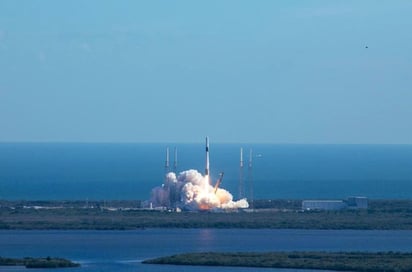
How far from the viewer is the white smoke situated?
10656 cm

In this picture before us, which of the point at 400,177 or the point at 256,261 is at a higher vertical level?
the point at 400,177

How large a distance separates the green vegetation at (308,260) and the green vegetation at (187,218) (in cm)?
1958

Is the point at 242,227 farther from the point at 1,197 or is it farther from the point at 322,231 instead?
the point at 1,197

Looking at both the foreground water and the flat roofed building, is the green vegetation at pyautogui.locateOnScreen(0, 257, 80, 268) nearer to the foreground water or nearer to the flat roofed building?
the foreground water

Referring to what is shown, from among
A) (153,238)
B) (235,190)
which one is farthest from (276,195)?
(153,238)

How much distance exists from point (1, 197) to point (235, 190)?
3088 centimetres

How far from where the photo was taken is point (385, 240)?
85188mm

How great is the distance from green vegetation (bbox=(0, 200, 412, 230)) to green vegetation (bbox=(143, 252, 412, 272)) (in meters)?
19.6

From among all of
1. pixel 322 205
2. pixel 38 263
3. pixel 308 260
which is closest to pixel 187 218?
pixel 322 205

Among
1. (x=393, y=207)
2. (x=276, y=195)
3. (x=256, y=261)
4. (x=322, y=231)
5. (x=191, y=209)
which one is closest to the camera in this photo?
(x=256, y=261)

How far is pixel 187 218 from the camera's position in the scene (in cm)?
9925

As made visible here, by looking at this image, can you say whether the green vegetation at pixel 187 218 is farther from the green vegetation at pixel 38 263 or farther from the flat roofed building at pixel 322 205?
the green vegetation at pixel 38 263

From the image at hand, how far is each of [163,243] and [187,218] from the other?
17414 millimetres

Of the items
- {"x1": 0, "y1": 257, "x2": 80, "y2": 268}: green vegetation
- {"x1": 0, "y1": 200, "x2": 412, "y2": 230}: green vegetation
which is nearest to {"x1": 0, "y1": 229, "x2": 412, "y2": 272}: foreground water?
{"x1": 0, "y1": 257, "x2": 80, "y2": 268}: green vegetation
